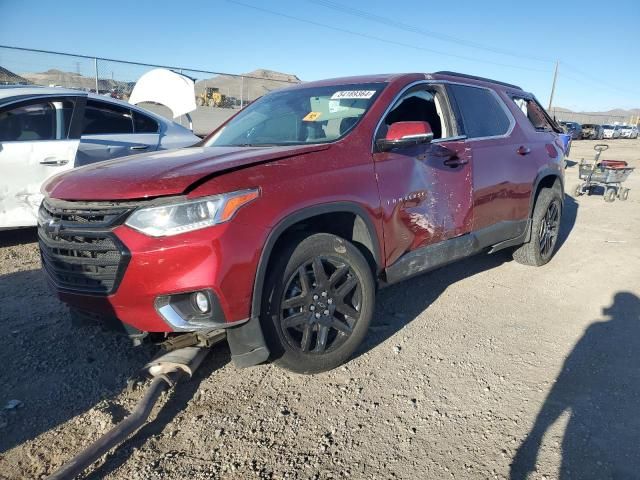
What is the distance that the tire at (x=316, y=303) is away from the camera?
2.59m

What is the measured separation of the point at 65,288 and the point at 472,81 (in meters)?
3.66

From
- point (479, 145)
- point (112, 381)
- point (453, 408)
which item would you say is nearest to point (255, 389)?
point (112, 381)

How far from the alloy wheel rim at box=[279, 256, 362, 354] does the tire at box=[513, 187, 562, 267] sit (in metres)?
2.76

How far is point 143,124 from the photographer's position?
597 centimetres

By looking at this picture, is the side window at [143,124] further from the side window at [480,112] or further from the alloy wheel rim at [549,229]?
the alloy wheel rim at [549,229]

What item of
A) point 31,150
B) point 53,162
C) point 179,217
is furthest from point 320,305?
point 31,150

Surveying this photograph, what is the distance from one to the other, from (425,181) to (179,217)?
1783 millimetres

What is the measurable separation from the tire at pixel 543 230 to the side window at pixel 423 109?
167cm

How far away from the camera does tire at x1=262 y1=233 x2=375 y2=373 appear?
259cm

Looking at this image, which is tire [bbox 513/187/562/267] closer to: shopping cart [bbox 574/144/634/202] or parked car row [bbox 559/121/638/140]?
shopping cart [bbox 574/144/634/202]

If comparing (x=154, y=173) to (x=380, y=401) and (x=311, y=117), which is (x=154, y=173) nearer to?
(x=311, y=117)

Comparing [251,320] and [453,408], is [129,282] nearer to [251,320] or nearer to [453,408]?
[251,320]

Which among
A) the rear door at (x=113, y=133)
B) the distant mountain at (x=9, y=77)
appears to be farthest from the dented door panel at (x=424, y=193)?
the distant mountain at (x=9, y=77)

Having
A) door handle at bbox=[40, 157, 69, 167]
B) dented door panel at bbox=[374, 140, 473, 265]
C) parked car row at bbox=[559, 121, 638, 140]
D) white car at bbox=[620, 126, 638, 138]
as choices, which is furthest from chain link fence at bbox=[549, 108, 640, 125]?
door handle at bbox=[40, 157, 69, 167]
